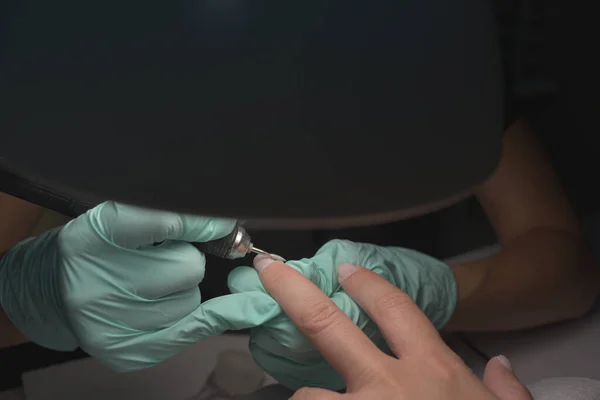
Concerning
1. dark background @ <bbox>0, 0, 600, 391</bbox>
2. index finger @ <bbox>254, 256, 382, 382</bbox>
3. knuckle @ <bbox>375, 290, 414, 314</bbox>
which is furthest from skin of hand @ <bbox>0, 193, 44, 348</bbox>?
knuckle @ <bbox>375, 290, 414, 314</bbox>

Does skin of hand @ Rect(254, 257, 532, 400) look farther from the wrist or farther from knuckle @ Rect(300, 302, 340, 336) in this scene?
the wrist

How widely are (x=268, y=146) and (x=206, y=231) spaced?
41 cm

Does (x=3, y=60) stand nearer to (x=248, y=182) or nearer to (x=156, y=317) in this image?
(x=248, y=182)

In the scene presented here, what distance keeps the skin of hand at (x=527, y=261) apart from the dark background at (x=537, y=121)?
48 mm

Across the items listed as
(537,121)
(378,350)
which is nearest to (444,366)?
A: (378,350)

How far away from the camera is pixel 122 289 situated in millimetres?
646

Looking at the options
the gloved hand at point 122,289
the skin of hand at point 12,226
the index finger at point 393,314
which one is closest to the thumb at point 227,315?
the gloved hand at point 122,289

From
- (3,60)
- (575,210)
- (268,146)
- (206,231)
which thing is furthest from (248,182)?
(575,210)

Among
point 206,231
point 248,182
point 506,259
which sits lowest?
point 506,259

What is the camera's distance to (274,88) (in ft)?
0.81

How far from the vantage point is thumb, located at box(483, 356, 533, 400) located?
647mm

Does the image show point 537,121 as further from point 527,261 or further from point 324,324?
point 324,324

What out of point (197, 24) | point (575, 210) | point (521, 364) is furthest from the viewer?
point (575, 210)

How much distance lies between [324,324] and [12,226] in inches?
19.3
